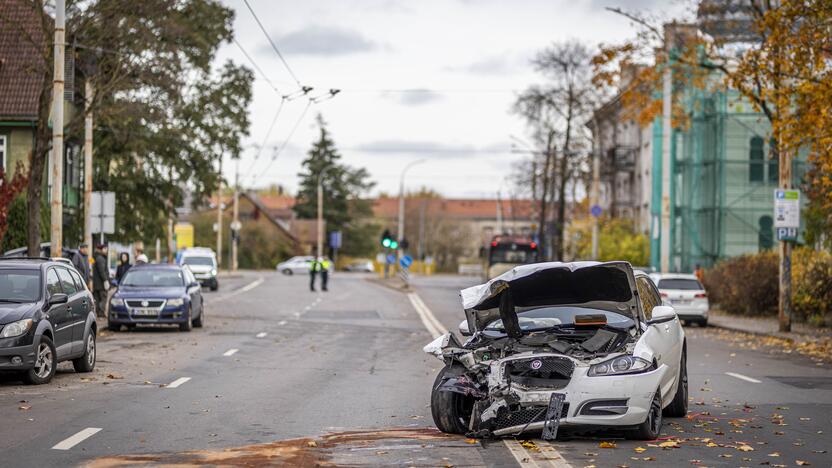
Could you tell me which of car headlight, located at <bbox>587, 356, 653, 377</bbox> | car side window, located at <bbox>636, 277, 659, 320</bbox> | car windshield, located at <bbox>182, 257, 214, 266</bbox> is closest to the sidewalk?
car side window, located at <bbox>636, 277, 659, 320</bbox>

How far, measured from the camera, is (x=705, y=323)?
34.0 m

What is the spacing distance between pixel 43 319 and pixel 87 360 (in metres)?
1.80

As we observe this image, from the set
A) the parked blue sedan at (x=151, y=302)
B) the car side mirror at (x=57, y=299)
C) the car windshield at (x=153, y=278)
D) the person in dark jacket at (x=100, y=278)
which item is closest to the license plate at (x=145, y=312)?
the parked blue sedan at (x=151, y=302)

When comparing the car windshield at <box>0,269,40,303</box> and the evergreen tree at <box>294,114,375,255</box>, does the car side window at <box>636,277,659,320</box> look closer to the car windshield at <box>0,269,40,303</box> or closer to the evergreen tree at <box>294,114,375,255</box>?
the car windshield at <box>0,269,40,303</box>

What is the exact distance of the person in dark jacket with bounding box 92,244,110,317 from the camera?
29406 mm

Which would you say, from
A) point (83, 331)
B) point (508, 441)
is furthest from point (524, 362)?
point (83, 331)

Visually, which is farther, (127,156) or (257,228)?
(257,228)

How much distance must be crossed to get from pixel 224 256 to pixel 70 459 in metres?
98.1

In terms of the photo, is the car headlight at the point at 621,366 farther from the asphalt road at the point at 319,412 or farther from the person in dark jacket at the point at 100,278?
the person in dark jacket at the point at 100,278

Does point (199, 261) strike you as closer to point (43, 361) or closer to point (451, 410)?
point (43, 361)

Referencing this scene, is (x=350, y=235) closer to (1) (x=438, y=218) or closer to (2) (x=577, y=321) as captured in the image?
(1) (x=438, y=218)

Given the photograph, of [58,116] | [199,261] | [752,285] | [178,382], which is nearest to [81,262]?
[58,116]

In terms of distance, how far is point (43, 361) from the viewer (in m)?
15.3

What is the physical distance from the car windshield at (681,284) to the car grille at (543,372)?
24570 millimetres
